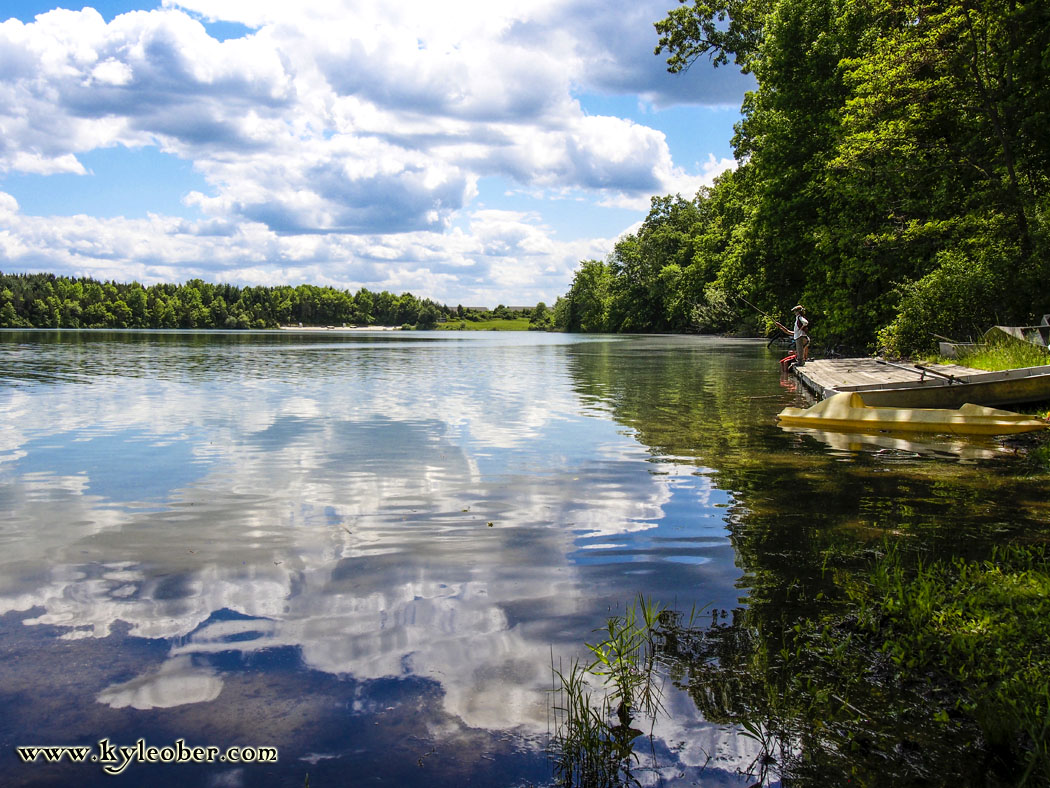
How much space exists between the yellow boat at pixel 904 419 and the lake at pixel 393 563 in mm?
904

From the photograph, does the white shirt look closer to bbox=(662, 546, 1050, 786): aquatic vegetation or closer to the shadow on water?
the shadow on water

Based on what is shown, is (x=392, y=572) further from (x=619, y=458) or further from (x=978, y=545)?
(x=619, y=458)

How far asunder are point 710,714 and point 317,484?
751 cm

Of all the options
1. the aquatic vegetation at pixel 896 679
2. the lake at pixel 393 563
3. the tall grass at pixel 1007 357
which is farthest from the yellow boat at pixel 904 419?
the aquatic vegetation at pixel 896 679

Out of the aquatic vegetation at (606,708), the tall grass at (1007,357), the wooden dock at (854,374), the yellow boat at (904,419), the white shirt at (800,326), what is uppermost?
the white shirt at (800,326)

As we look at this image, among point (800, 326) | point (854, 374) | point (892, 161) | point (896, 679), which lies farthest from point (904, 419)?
point (892, 161)

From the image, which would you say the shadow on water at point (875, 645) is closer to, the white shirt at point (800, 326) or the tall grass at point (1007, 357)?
the tall grass at point (1007, 357)

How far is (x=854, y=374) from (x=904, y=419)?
710 cm

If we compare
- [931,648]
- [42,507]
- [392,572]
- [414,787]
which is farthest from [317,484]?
[931,648]

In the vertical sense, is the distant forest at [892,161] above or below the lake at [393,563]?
above

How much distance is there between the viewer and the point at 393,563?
7082mm

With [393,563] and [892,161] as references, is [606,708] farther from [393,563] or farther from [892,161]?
[892,161]

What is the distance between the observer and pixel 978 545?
6.99 m

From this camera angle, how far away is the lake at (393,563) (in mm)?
4141
